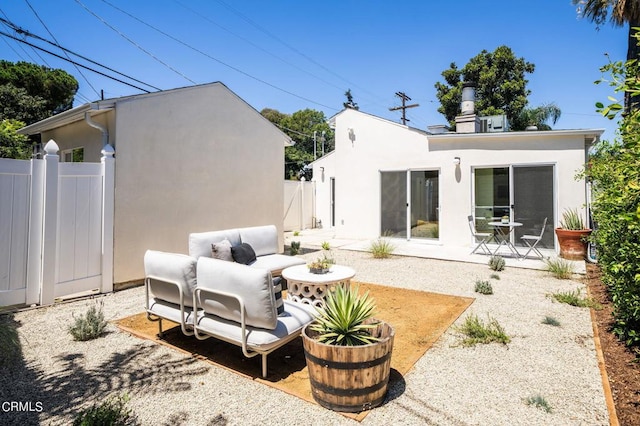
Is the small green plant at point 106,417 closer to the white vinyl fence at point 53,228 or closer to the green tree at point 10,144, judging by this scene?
the white vinyl fence at point 53,228

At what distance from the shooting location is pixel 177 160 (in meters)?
7.61

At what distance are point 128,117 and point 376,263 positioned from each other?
21.7ft

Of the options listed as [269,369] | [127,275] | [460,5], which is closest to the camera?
[269,369]

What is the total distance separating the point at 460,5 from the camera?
1279cm

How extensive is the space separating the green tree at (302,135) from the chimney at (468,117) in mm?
20117

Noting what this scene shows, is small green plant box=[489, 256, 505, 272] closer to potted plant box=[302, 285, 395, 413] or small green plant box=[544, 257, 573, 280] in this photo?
small green plant box=[544, 257, 573, 280]

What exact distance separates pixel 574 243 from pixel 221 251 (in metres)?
8.89

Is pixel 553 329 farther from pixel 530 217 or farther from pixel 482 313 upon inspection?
pixel 530 217

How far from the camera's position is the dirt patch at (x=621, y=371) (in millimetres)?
2758

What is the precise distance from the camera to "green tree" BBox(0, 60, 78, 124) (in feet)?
54.3

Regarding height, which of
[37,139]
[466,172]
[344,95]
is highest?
[344,95]

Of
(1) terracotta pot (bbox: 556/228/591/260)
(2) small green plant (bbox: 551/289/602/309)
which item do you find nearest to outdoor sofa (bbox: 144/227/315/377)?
(2) small green plant (bbox: 551/289/602/309)

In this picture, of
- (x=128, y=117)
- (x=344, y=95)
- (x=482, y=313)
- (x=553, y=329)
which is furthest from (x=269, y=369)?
(x=344, y=95)

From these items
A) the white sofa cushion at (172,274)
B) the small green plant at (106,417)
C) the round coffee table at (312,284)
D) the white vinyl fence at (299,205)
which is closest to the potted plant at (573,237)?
the round coffee table at (312,284)
